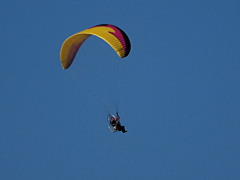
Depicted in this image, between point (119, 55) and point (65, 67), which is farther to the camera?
point (65, 67)

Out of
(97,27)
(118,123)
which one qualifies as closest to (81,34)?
(97,27)

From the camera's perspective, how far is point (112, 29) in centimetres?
6334

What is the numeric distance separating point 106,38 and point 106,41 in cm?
24

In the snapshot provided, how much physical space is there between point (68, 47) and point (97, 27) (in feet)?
9.39

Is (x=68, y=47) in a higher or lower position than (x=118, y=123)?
higher

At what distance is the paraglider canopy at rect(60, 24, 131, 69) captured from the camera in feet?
204

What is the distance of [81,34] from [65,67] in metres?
3.94

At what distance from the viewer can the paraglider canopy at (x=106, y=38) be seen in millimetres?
62250

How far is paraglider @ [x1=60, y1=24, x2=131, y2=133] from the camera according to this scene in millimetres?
62312

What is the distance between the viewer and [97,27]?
63.8m

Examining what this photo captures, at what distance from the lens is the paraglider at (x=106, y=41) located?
62312 mm

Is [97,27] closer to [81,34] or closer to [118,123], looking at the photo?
[81,34]

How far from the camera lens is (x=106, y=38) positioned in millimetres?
62406

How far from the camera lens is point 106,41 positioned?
62250 millimetres
